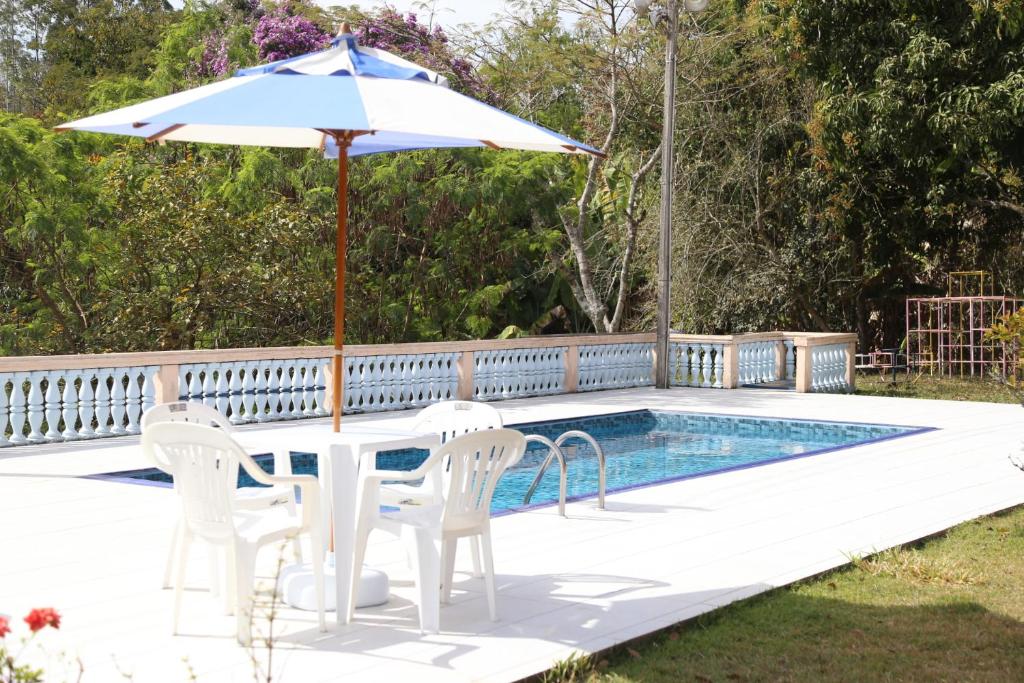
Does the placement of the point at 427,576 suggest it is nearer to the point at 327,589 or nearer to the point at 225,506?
the point at 327,589

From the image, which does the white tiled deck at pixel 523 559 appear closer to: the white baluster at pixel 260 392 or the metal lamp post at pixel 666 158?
the white baluster at pixel 260 392

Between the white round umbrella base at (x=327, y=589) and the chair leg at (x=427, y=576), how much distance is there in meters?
0.46

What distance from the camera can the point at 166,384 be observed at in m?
13.1

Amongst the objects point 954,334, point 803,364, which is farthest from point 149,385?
point 954,334

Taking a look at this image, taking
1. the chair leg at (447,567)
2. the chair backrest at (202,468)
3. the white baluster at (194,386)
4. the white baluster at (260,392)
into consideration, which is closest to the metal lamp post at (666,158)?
the white baluster at (260,392)

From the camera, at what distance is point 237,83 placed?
17.9 feet

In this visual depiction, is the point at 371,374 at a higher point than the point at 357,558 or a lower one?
higher

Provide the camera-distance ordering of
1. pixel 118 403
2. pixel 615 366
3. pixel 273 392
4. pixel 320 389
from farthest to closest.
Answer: pixel 615 366 < pixel 320 389 < pixel 273 392 < pixel 118 403

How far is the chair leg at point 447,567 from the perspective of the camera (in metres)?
5.73

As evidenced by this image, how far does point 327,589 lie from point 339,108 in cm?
222

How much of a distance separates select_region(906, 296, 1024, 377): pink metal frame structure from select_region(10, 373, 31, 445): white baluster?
52.1ft

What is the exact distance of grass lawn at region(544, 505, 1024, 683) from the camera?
15.8ft

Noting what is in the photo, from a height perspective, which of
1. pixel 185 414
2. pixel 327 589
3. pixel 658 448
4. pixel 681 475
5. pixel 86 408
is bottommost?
pixel 658 448

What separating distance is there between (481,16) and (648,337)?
6824 mm
